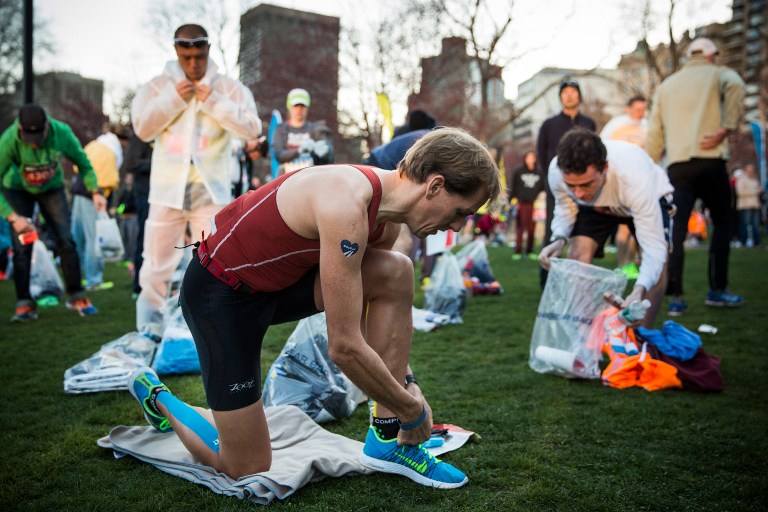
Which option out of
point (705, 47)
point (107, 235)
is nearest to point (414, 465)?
point (705, 47)

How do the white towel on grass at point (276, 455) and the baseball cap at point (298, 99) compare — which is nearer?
the white towel on grass at point (276, 455)

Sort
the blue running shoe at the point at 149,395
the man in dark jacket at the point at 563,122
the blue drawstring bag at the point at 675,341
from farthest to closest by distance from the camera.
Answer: the man in dark jacket at the point at 563,122
the blue drawstring bag at the point at 675,341
the blue running shoe at the point at 149,395

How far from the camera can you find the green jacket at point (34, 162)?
5.45 meters

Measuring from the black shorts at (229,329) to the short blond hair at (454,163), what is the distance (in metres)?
0.61

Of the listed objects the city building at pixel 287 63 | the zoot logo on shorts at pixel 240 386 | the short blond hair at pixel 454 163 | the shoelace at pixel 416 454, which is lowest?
the shoelace at pixel 416 454

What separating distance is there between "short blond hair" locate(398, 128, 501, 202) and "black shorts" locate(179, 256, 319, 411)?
610mm

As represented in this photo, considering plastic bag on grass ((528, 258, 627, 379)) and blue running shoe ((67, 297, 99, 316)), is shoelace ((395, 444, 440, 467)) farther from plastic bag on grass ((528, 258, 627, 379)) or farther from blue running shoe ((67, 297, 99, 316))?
blue running shoe ((67, 297, 99, 316))

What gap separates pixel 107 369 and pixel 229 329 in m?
1.68

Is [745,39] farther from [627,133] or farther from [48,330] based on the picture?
[48,330]

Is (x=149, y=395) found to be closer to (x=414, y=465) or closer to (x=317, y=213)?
(x=414, y=465)

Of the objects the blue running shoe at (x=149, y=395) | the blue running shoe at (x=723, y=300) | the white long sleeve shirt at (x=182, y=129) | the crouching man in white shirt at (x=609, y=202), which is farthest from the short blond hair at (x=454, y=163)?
the blue running shoe at (x=723, y=300)

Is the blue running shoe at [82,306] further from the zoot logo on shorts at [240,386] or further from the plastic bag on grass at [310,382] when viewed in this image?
the zoot logo on shorts at [240,386]

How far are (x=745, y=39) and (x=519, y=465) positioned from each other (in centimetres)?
9997

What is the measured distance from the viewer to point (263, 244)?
2164mm
